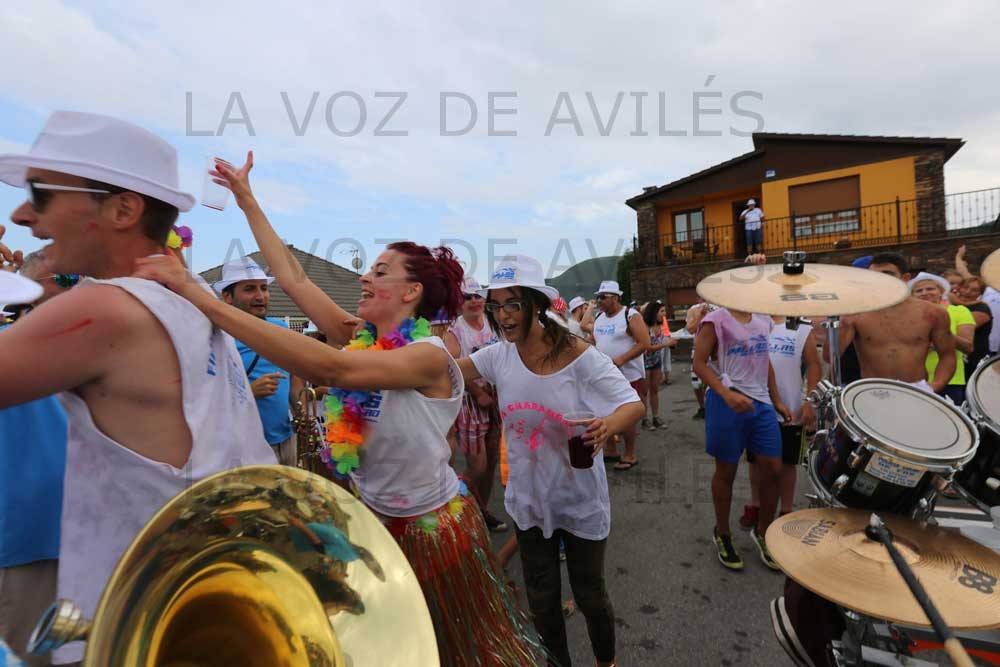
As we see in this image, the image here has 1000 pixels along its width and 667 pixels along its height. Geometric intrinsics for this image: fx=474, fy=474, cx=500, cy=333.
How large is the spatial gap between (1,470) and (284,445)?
6.45 ft

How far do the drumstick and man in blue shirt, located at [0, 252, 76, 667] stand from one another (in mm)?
2322

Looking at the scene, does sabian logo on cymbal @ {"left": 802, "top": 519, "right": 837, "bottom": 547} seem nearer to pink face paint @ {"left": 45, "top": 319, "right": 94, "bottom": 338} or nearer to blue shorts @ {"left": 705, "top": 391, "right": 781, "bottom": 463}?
blue shorts @ {"left": 705, "top": 391, "right": 781, "bottom": 463}

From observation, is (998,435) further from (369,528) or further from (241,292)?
(241,292)

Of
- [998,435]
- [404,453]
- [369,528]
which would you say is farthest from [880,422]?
[369,528]

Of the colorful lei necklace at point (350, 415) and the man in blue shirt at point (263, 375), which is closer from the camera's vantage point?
the colorful lei necklace at point (350, 415)

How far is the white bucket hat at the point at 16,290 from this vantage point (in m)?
0.89

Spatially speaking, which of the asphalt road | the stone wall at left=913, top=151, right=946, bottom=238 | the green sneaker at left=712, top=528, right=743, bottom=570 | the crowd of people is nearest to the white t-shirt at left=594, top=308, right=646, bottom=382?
the asphalt road

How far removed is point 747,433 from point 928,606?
241 centimetres

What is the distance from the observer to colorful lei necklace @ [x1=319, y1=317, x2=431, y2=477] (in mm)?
1857

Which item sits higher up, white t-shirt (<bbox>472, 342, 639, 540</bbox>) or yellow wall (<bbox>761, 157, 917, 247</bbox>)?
yellow wall (<bbox>761, 157, 917, 247</bbox>)

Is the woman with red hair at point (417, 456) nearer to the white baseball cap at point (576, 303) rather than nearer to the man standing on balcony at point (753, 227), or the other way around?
the white baseball cap at point (576, 303)

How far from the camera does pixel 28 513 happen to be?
1.47m

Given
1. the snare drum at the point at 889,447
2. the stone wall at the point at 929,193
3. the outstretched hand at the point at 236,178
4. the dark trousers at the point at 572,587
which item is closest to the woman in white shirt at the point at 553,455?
the dark trousers at the point at 572,587

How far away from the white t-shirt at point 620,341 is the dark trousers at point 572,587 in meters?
3.63
